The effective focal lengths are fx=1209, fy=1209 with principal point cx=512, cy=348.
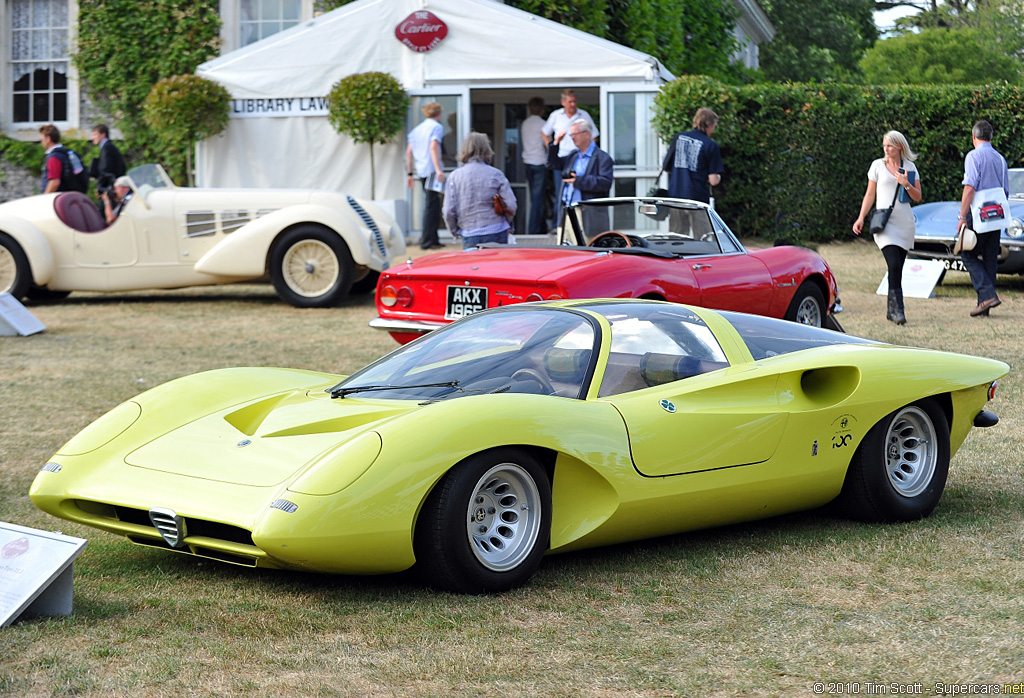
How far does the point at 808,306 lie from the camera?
9.78 metres

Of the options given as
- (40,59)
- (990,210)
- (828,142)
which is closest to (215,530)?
(990,210)

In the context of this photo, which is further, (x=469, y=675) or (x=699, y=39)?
(x=699, y=39)

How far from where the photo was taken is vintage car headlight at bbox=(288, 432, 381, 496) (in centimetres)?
379

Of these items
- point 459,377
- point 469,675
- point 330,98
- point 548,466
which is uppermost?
point 330,98

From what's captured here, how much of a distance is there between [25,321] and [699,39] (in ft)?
55.3

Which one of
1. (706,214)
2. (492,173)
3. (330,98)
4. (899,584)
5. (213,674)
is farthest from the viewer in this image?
(330,98)

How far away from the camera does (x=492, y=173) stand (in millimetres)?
11039

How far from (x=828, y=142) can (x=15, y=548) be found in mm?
16029

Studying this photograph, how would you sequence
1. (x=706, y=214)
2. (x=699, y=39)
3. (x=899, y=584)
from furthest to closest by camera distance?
(x=699, y=39)
(x=706, y=214)
(x=899, y=584)

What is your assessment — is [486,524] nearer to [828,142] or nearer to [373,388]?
[373,388]

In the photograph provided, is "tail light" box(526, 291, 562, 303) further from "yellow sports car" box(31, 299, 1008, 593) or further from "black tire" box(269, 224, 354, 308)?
"black tire" box(269, 224, 354, 308)

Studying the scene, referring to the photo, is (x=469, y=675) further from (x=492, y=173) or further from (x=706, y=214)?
(x=492, y=173)

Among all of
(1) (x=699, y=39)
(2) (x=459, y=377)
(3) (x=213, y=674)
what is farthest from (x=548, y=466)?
(1) (x=699, y=39)

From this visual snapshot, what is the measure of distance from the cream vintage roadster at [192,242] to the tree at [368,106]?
186 inches
